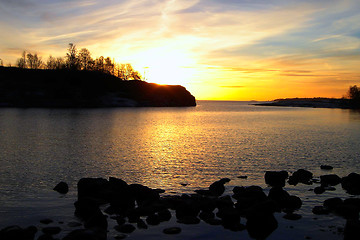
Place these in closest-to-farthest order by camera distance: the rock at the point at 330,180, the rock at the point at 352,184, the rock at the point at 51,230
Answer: the rock at the point at 51,230 < the rock at the point at 352,184 < the rock at the point at 330,180

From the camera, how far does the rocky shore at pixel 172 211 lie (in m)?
13.0

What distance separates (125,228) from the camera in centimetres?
1378

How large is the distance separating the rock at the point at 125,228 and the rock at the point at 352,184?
618 inches

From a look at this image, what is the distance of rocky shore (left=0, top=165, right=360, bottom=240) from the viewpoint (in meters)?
13.0

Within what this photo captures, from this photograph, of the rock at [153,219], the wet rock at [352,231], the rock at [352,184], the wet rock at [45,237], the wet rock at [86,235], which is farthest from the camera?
the rock at [352,184]

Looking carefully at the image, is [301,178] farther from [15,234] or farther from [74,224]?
[15,234]

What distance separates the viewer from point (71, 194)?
768 inches

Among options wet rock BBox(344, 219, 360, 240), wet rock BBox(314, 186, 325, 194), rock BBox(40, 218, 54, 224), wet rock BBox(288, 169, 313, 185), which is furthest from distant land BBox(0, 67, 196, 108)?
wet rock BBox(344, 219, 360, 240)

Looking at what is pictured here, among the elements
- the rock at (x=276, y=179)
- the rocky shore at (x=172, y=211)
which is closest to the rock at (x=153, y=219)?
the rocky shore at (x=172, y=211)

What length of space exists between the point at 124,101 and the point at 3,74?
2888 inches

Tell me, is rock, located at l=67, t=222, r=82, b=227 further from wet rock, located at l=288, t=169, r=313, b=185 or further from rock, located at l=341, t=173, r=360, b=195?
rock, located at l=341, t=173, r=360, b=195

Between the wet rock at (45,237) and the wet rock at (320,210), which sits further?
the wet rock at (320,210)

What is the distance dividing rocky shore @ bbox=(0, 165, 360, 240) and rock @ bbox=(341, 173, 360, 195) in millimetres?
118

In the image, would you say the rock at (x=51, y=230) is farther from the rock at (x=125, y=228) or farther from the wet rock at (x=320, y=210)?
the wet rock at (x=320, y=210)
